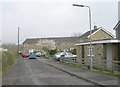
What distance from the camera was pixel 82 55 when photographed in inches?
1462

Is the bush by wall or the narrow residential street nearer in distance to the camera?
the narrow residential street

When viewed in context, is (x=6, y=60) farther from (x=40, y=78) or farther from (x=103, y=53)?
(x=40, y=78)

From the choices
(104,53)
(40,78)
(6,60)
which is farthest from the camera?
(104,53)

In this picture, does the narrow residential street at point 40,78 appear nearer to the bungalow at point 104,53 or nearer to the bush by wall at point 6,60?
the bush by wall at point 6,60

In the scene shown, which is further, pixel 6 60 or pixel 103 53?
pixel 103 53

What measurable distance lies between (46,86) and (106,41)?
46.3ft

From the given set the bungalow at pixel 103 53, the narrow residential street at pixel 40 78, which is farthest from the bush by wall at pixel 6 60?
the bungalow at pixel 103 53

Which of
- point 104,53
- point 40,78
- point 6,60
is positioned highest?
point 104,53

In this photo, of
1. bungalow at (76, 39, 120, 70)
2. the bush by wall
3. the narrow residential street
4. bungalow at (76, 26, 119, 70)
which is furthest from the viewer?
the bush by wall

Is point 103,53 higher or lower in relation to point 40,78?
higher

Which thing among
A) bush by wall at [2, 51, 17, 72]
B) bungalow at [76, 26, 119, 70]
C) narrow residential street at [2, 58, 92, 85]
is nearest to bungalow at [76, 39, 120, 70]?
bungalow at [76, 26, 119, 70]

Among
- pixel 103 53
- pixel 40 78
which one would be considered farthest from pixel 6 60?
pixel 40 78

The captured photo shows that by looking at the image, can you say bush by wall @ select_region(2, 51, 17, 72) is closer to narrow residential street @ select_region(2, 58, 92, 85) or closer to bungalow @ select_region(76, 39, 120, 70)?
narrow residential street @ select_region(2, 58, 92, 85)

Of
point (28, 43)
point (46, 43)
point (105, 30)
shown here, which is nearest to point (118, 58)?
point (105, 30)
